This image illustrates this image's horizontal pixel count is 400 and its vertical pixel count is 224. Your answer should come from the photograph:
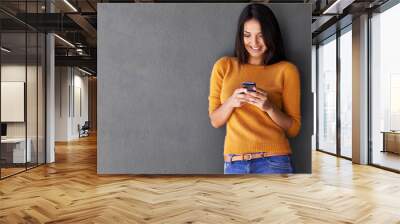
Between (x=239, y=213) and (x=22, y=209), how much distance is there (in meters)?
2.41

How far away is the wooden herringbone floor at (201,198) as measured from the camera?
4.23 m

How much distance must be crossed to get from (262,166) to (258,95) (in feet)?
2.78

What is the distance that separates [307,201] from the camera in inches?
196

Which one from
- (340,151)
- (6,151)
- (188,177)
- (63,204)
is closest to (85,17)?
(6,151)

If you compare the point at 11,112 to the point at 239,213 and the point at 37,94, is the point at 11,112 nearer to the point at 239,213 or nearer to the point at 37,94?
the point at 37,94

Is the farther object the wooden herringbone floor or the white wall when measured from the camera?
the white wall

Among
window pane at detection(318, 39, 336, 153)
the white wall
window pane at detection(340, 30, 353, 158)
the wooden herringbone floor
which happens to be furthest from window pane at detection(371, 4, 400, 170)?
the white wall

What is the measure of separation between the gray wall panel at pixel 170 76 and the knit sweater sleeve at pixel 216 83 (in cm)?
9

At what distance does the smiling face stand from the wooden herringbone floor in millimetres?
1715

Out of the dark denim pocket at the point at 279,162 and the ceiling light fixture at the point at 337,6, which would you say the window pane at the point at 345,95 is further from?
the dark denim pocket at the point at 279,162

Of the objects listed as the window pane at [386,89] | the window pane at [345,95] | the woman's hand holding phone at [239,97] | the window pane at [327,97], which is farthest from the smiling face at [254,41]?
the window pane at [327,97]

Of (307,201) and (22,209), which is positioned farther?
(307,201)

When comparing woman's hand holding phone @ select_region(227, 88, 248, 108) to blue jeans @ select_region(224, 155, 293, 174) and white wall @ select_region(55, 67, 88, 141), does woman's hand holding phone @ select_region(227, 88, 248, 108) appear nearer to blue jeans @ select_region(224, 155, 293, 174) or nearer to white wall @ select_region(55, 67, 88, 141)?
blue jeans @ select_region(224, 155, 293, 174)

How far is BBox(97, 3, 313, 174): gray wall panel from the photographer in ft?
16.4
